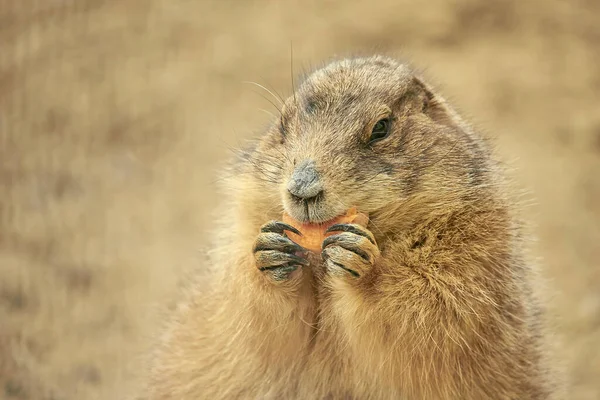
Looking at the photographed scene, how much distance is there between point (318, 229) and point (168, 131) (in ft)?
18.2

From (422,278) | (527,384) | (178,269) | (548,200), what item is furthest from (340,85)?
(548,200)

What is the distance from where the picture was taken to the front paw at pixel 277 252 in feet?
12.3

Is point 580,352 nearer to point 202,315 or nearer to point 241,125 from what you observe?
point 202,315

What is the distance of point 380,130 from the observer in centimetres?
399

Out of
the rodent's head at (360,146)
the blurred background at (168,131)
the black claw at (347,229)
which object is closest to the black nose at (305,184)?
the rodent's head at (360,146)

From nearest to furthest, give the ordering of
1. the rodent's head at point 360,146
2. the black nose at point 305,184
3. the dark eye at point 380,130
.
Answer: the black nose at point 305,184 < the rodent's head at point 360,146 < the dark eye at point 380,130

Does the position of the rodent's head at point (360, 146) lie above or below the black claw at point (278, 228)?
above

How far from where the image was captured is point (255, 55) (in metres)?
9.87

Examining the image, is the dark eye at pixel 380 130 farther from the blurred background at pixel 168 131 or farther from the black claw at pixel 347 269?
the blurred background at pixel 168 131

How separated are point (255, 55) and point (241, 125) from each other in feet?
4.32

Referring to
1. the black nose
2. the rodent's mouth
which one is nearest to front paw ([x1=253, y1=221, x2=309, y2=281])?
the rodent's mouth

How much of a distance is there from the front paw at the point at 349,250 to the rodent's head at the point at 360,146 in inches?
4.0

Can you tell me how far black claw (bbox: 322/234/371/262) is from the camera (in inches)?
142

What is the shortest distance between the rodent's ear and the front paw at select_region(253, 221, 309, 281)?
114cm
